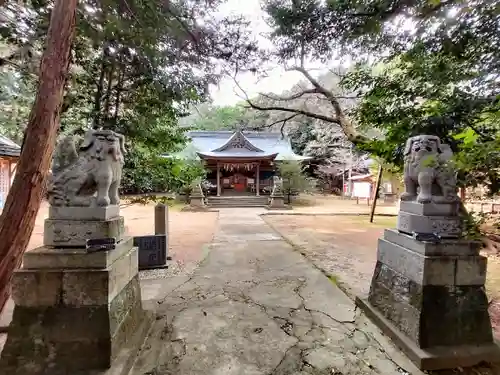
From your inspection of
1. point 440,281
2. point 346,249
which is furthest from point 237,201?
point 440,281

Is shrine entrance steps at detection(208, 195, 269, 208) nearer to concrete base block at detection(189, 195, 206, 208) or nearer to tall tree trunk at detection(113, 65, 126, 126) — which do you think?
concrete base block at detection(189, 195, 206, 208)

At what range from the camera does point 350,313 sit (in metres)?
3.22

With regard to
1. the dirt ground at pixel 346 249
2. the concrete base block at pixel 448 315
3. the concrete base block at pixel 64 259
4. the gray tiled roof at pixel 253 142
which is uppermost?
the gray tiled roof at pixel 253 142

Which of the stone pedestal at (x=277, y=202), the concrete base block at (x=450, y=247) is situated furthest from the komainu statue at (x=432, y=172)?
the stone pedestal at (x=277, y=202)

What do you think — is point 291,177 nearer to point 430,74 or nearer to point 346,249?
point 346,249

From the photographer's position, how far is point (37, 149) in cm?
271

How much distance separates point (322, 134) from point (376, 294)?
2244 cm

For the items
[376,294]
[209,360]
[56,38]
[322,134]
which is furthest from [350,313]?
[322,134]

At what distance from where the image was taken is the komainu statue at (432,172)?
240cm

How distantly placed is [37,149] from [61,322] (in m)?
1.60

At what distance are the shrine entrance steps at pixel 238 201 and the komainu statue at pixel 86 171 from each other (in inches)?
580

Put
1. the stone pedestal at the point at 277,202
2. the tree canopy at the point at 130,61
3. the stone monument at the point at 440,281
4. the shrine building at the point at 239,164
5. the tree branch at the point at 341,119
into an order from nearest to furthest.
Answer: the stone monument at the point at 440,281 → the tree canopy at the point at 130,61 → the tree branch at the point at 341,119 → the stone pedestal at the point at 277,202 → the shrine building at the point at 239,164

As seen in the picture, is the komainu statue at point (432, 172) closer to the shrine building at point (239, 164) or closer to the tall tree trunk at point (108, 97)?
the tall tree trunk at point (108, 97)

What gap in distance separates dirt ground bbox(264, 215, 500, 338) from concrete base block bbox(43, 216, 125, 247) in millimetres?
3155
